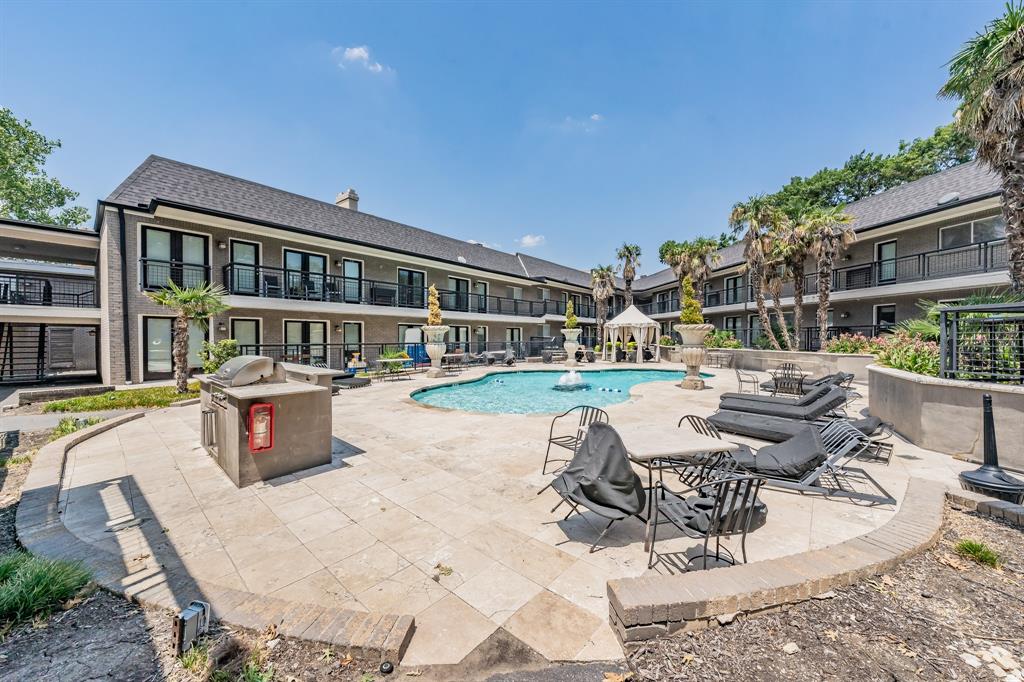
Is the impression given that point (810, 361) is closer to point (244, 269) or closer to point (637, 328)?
point (637, 328)

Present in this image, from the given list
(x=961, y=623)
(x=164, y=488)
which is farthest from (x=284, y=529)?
(x=961, y=623)

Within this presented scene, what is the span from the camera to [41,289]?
56.4ft

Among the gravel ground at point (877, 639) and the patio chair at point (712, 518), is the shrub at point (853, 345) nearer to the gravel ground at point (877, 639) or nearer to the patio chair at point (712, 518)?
the gravel ground at point (877, 639)

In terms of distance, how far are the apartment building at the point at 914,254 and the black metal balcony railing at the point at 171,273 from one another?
29406mm

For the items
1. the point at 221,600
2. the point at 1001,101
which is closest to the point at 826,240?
the point at 1001,101

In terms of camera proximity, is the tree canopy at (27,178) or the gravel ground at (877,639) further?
the tree canopy at (27,178)

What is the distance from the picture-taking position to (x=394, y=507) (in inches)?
174

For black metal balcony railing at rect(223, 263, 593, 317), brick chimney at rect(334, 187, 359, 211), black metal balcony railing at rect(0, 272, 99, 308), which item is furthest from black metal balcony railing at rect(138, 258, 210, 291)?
brick chimney at rect(334, 187, 359, 211)

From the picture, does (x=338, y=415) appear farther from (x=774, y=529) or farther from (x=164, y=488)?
(x=774, y=529)

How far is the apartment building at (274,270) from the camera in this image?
14.1 metres

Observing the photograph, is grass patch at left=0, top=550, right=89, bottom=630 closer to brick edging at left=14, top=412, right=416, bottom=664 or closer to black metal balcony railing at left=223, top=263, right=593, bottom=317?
brick edging at left=14, top=412, right=416, bottom=664

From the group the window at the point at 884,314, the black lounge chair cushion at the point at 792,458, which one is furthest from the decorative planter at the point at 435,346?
the window at the point at 884,314

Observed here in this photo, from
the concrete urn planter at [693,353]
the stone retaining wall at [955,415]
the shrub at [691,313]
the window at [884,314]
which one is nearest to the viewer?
the stone retaining wall at [955,415]

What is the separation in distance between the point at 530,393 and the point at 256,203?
1551 cm
